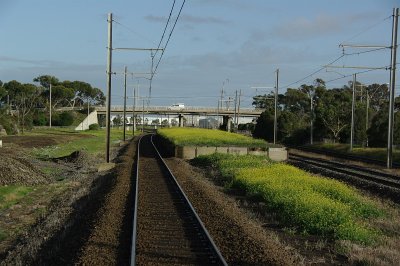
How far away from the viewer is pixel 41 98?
153625 mm

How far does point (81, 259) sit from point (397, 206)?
1238cm

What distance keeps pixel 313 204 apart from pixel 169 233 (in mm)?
4630

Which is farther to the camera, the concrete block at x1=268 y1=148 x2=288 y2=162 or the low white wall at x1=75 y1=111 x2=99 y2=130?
the low white wall at x1=75 y1=111 x2=99 y2=130

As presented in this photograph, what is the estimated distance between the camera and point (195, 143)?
4406cm

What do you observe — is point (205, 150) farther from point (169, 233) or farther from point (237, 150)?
point (169, 233)

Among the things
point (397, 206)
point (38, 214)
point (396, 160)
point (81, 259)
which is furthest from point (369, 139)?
point (81, 259)

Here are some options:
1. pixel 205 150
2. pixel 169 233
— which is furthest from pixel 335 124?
pixel 169 233

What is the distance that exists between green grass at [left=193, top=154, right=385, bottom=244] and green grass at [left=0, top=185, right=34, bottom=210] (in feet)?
27.3

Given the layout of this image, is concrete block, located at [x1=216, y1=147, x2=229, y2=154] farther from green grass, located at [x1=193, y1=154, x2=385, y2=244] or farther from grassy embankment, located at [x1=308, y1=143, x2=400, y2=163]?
green grass, located at [x1=193, y1=154, x2=385, y2=244]

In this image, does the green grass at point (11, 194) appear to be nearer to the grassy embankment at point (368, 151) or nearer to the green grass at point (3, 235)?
the green grass at point (3, 235)

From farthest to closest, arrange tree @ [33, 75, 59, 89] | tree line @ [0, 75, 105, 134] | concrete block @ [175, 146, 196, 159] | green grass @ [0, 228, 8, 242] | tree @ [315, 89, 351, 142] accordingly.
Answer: tree @ [33, 75, 59, 89], tree line @ [0, 75, 105, 134], tree @ [315, 89, 351, 142], concrete block @ [175, 146, 196, 159], green grass @ [0, 228, 8, 242]

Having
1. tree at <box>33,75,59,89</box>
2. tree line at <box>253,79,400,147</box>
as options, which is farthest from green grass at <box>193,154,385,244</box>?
tree at <box>33,75,59,89</box>

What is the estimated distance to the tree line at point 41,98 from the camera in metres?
122

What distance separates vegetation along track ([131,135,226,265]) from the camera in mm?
10047
